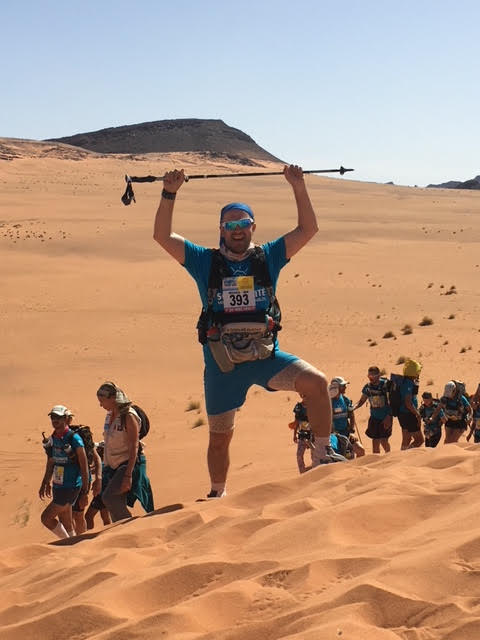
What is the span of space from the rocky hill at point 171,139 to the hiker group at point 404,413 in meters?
112

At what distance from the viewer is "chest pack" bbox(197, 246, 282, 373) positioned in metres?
6.01

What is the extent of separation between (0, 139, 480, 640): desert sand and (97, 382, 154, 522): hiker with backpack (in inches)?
34.8

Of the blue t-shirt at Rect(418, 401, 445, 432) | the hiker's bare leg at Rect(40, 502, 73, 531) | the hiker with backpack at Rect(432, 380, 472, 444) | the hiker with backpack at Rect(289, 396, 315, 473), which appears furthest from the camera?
the blue t-shirt at Rect(418, 401, 445, 432)

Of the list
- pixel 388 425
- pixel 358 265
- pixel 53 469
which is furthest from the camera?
pixel 358 265

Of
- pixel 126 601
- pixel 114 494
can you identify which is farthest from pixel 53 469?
pixel 126 601

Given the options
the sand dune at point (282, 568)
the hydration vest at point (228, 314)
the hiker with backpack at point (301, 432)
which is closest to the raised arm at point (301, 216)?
the hydration vest at point (228, 314)

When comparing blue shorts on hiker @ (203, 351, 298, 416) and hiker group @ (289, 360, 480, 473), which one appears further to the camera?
hiker group @ (289, 360, 480, 473)

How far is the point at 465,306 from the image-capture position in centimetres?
2856

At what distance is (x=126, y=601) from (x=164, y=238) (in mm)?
2843

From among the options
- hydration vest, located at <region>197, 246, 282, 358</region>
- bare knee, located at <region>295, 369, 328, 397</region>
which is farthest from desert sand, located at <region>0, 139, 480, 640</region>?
hydration vest, located at <region>197, 246, 282, 358</region>

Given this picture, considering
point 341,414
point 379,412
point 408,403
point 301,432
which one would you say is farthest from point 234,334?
point 379,412

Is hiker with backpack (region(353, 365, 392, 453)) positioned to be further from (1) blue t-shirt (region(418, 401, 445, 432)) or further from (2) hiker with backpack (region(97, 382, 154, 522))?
(2) hiker with backpack (region(97, 382, 154, 522))

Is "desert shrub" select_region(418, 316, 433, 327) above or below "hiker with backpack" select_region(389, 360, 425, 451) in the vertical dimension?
below

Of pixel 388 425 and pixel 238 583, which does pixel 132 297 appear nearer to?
pixel 388 425
